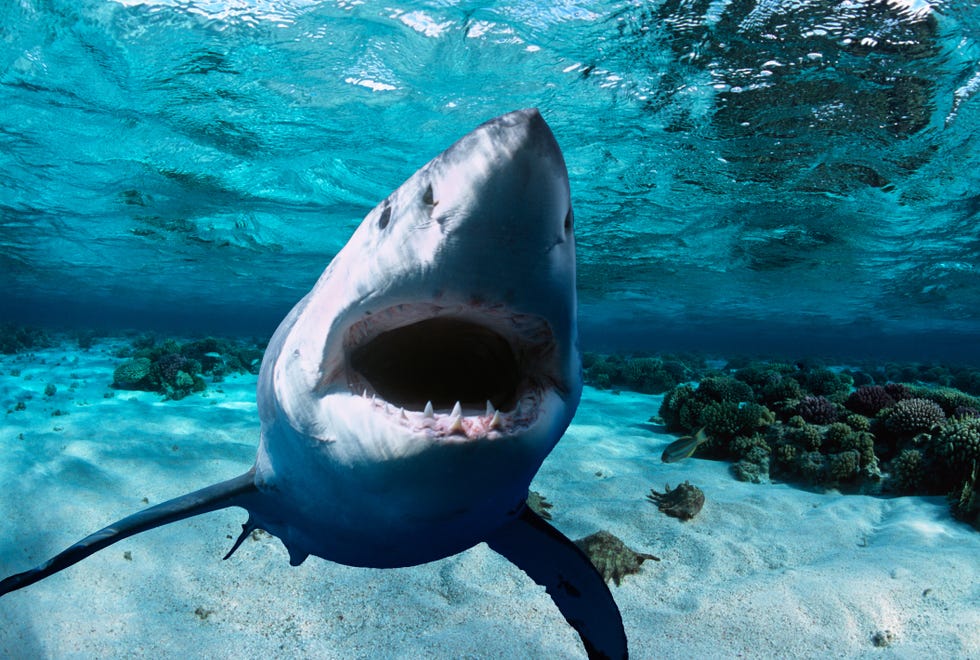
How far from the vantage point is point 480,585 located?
3.55 m

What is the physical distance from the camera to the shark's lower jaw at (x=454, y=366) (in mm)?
1243

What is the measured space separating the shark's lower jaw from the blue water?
22.4 feet

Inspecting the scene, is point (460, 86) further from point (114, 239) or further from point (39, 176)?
point (114, 239)

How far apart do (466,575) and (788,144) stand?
11157mm

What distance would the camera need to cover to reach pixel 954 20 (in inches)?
255

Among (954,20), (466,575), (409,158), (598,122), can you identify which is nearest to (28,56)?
(409,158)

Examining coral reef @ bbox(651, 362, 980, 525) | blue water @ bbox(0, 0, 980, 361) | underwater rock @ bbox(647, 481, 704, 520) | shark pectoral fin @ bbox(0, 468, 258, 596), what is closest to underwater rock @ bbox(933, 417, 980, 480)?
coral reef @ bbox(651, 362, 980, 525)

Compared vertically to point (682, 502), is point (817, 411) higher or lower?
higher

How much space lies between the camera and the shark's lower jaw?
124 cm

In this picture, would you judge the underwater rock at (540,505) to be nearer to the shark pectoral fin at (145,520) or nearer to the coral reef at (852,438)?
the coral reef at (852,438)

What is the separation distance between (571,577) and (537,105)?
28.7ft

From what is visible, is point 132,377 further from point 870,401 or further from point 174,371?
point 870,401

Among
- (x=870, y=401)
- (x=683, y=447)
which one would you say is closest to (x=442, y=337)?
(x=683, y=447)

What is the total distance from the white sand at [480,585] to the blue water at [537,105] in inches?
259
